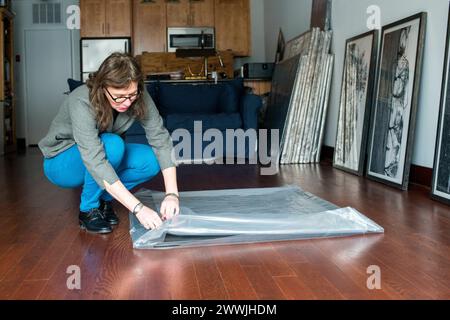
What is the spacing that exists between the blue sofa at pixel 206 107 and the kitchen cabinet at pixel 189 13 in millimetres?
2895

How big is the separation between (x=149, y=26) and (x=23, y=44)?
2156 millimetres

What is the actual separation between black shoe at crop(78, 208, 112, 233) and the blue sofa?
9.48ft

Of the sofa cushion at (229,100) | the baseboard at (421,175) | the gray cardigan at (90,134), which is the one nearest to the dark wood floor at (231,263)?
the gray cardigan at (90,134)

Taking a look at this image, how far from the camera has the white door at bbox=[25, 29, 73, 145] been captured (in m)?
8.65

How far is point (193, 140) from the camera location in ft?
17.3

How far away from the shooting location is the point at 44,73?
28.6 feet

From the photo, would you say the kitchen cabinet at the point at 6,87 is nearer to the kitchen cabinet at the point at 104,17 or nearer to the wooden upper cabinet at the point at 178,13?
the kitchen cabinet at the point at 104,17

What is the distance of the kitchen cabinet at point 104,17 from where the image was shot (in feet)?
27.5

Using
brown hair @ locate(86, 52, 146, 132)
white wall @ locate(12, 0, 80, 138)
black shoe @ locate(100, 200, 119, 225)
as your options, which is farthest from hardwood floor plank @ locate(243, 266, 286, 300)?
white wall @ locate(12, 0, 80, 138)

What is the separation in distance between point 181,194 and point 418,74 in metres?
1.67

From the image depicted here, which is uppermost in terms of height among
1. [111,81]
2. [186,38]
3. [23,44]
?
[186,38]

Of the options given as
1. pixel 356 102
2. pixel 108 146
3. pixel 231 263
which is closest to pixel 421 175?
pixel 356 102

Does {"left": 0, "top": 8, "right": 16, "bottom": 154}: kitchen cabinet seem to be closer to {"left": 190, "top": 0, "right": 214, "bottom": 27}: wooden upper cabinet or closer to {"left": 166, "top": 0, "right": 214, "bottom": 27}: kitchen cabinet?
{"left": 166, "top": 0, "right": 214, "bottom": 27}: kitchen cabinet

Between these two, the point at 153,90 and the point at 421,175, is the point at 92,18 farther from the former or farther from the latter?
the point at 421,175
